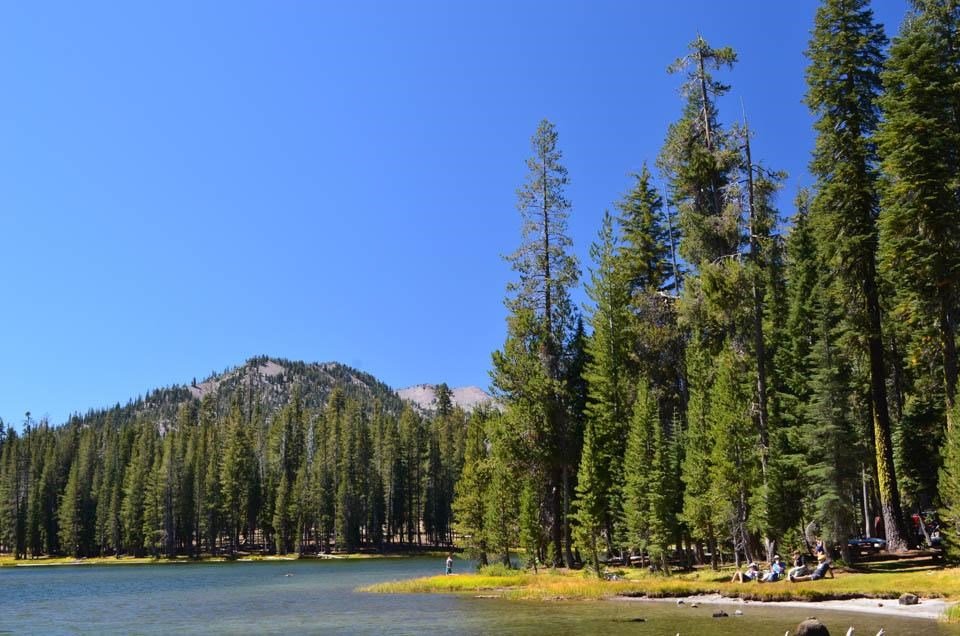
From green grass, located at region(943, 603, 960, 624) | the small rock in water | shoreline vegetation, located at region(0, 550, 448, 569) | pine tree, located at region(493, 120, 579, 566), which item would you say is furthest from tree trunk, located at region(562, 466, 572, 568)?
shoreline vegetation, located at region(0, 550, 448, 569)

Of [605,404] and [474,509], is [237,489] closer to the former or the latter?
[474,509]

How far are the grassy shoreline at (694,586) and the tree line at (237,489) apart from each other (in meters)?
77.3

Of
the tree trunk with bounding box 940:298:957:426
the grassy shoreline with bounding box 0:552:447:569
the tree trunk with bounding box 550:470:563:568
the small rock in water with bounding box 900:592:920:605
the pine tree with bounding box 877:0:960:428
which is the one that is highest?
the pine tree with bounding box 877:0:960:428

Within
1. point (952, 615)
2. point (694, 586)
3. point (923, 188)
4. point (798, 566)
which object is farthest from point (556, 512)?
point (952, 615)

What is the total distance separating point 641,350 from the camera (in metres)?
53.6

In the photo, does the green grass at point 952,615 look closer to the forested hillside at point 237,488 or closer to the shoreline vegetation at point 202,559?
the shoreline vegetation at point 202,559

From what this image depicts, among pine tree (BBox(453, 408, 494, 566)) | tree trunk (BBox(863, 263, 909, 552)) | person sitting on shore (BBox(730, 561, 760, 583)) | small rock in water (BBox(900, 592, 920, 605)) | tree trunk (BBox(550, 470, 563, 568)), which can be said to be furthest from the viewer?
pine tree (BBox(453, 408, 494, 566))

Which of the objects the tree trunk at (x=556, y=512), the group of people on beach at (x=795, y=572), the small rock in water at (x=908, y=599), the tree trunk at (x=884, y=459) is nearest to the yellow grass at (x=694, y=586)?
the group of people on beach at (x=795, y=572)

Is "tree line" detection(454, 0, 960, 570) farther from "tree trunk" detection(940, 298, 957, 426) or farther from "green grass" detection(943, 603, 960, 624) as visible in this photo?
"green grass" detection(943, 603, 960, 624)

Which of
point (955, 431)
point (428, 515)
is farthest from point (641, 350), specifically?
point (428, 515)

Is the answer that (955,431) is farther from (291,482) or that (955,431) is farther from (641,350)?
(291,482)

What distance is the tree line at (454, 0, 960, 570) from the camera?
35031 mm

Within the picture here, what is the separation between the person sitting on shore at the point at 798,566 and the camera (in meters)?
33.0

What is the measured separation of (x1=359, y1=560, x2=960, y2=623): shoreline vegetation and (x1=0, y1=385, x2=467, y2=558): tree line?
7879 cm
